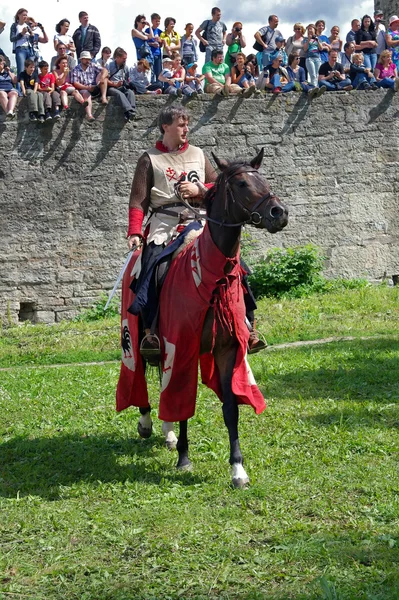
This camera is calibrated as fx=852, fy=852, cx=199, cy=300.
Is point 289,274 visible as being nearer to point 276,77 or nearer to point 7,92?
point 276,77

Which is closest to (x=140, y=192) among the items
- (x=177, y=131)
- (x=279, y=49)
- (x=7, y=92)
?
(x=177, y=131)

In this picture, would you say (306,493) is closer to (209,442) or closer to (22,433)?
(209,442)

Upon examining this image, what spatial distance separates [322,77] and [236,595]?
13.5 m

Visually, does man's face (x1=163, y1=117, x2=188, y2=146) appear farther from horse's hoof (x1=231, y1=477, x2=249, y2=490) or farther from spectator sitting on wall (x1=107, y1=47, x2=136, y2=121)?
spectator sitting on wall (x1=107, y1=47, x2=136, y2=121)

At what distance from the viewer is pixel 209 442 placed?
6.83m

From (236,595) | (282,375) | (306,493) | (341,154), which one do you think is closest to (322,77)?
(341,154)

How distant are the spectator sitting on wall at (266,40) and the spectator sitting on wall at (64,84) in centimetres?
371

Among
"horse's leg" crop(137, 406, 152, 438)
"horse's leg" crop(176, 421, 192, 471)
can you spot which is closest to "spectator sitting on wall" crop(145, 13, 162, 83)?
"horse's leg" crop(137, 406, 152, 438)

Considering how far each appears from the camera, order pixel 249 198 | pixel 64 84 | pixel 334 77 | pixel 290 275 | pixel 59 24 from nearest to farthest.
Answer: pixel 249 198, pixel 64 84, pixel 59 24, pixel 290 275, pixel 334 77

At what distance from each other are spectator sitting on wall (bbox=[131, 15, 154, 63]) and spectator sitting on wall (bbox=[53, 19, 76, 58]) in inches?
45.2

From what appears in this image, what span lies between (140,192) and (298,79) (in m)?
10.6

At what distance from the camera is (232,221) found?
5.59 m

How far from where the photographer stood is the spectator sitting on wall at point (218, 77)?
15531 mm

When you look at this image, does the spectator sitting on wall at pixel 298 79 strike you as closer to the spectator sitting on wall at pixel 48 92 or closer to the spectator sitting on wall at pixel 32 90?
the spectator sitting on wall at pixel 48 92
